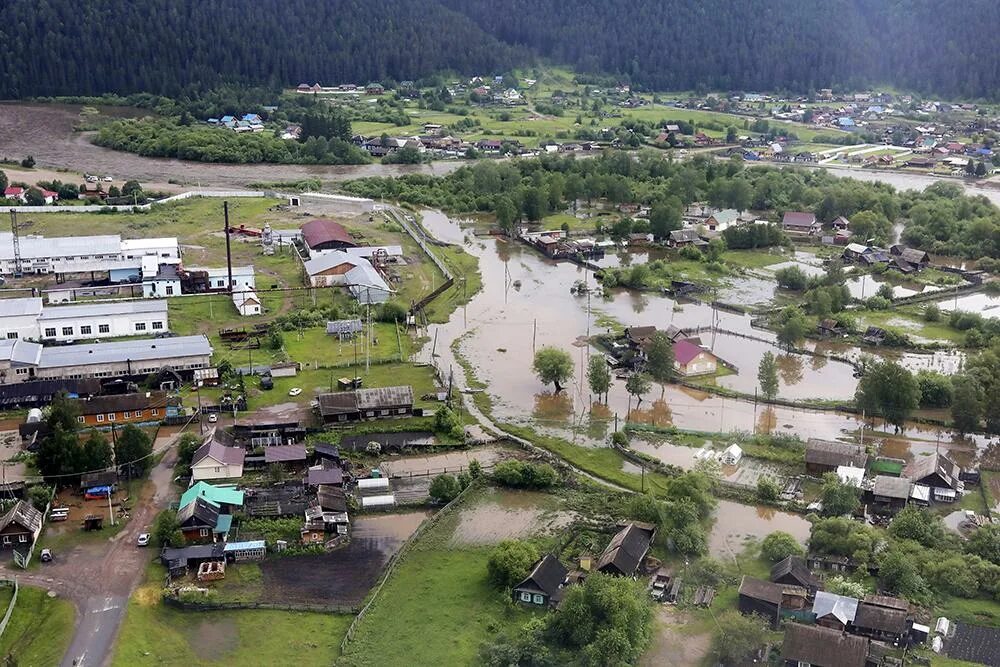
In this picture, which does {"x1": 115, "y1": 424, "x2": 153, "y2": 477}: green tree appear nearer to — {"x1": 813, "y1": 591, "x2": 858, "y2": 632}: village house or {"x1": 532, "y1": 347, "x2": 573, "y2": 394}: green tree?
{"x1": 532, "y1": 347, "x2": 573, "y2": 394}: green tree

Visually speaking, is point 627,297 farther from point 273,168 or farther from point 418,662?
point 273,168

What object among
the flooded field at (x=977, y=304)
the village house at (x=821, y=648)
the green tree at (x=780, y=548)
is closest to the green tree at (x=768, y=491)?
the green tree at (x=780, y=548)

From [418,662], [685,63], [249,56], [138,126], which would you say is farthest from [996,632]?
[685,63]

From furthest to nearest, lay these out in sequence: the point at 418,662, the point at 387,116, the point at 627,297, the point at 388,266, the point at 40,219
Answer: the point at 387,116 → the point at 40,219 → the point at 388,266 → the point at 627,297 → the point at 418,662

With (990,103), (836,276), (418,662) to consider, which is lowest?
(418,662)

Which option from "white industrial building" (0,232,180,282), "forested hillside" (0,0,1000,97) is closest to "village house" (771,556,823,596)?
"white industrial building" (0,232,180,282)

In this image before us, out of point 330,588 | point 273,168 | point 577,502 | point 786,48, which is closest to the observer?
point 330,588

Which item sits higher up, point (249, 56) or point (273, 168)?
point (249, 56)
